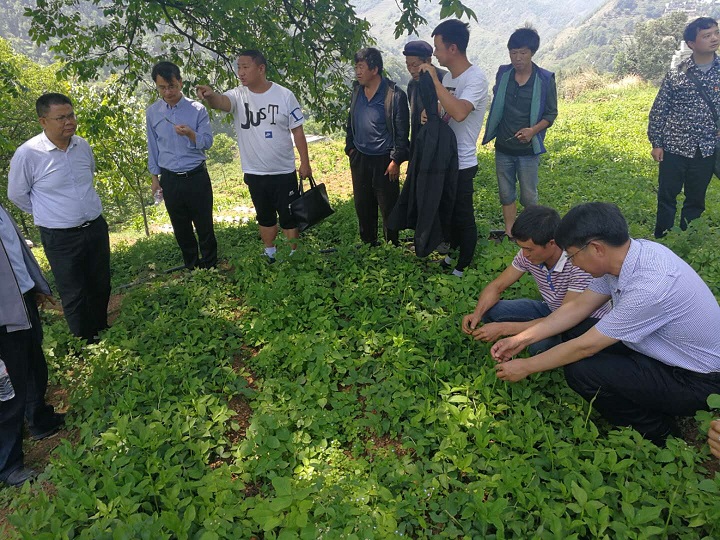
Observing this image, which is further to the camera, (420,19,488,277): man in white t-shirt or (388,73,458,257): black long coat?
(388,73,458,257): black long coat

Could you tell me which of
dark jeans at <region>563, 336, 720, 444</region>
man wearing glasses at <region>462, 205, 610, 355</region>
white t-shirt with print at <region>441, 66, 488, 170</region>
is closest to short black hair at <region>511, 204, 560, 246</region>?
man wearing glasses at <region>462, 205, 610, 355</region>

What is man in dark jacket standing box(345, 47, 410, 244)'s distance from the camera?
4.36 meters

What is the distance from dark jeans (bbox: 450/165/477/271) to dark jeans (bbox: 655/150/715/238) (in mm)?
2087

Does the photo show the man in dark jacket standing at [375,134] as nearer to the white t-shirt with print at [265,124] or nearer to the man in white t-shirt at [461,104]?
the man in white t-shirt at [461,104]

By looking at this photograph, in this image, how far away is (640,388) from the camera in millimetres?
2441

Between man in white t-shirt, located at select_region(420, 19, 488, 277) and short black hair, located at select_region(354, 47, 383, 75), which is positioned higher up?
short black hair, located at select_region(354, 47, 383, 75)

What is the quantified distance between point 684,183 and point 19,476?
6047mm

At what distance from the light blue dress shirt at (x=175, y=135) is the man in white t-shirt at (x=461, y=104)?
2.21m

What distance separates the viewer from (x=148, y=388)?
319 centimetres

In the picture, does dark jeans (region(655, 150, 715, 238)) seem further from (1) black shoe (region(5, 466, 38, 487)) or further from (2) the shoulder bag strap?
(1) black shoe (region(5, 466, 38, 487))

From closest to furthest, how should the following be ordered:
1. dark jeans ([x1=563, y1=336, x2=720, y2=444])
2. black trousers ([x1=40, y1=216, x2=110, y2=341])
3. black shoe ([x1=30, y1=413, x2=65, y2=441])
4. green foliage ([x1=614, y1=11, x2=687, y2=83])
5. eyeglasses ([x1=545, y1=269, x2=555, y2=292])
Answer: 1. dark jeans ([x1=563, y1=336, x2=720, y2=444])
2. eyeglasses ([x1=545, y1=269, x2=555, y2=292])
3. black shoe ([x1=30, y1=413, x2=65, y2=441])
4. black trousers ([x1=40, y1=216, x2=110, y2=341])
5. green foliage ([x1=614, y1=11, x2=687, y2=83])

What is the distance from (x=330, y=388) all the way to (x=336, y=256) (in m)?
1.85

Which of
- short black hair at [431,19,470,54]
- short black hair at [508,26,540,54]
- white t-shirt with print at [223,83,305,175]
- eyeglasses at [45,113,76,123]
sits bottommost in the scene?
white t-shirt with print at [223,83,305,175]

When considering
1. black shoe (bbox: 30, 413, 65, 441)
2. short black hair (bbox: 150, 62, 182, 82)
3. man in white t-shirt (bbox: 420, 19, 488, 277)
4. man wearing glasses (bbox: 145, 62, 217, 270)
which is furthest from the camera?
man wearing glasses (bbox: 145, 62, 217, 270)
